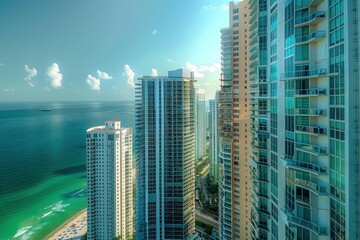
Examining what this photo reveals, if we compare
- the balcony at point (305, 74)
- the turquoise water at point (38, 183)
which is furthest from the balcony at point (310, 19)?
the turquoise water at point (38, 183)

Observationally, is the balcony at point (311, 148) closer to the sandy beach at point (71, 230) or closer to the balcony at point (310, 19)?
the balcony at point (310, 19)

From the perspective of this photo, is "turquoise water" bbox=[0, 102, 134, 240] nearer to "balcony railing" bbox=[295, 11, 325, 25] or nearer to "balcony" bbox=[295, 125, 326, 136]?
"balcony" bbox=[295, 125, 326, 136]

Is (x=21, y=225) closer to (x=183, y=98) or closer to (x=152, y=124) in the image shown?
(x=152, y=124)

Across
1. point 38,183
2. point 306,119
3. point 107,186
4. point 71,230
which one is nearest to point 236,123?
point 306,119

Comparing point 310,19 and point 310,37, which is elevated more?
point 310,19

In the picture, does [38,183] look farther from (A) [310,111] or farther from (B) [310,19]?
(B) [310,19]

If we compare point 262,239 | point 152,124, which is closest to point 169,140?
point 152,124
